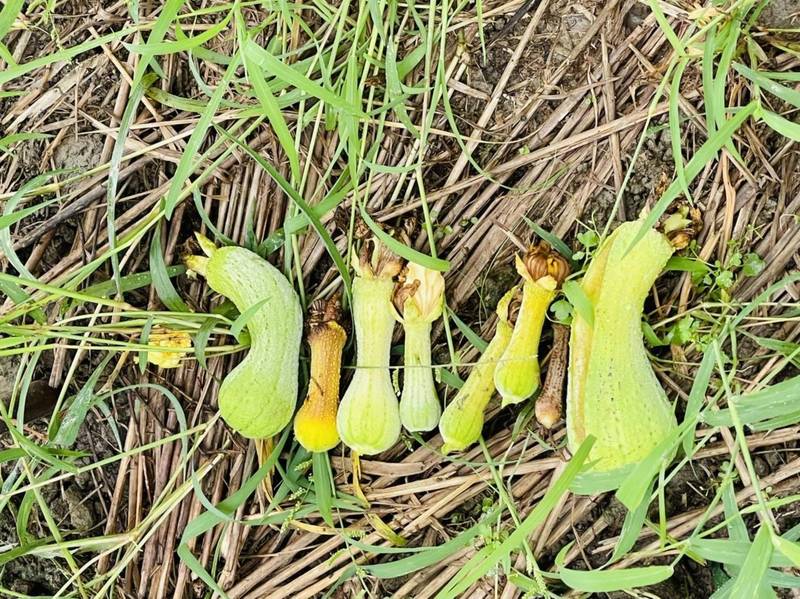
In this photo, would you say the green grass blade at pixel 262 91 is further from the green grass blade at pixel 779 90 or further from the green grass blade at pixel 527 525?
the green grass blade at pixel 779 90

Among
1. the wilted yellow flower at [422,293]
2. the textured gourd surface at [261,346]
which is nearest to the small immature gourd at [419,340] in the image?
the wilted yellow flower at [422,293]

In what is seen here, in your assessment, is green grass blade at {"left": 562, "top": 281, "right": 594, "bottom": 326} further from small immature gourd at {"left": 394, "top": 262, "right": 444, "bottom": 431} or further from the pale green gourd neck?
the pale green gourd neck

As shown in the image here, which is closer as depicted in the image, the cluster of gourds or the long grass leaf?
the long grass leaf

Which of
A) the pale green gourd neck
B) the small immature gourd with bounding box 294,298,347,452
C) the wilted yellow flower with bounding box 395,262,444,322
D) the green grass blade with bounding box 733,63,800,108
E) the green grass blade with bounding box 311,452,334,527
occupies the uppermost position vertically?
the green grass blade with bounding box 733,63,800,108

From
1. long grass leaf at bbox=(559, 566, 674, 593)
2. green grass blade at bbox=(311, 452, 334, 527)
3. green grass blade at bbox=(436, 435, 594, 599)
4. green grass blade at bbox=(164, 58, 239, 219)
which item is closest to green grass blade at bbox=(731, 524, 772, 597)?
long grass leaf at bbox=(559, 566, 674, 593)

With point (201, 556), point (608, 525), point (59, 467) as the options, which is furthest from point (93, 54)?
point (608, 525)

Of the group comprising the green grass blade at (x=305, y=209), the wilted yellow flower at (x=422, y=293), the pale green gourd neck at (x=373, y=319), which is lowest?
the pale green gourd neck at (x=373, y=319)

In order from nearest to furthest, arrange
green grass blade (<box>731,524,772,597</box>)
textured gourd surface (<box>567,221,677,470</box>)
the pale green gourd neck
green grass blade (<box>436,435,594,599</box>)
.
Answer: green grass blade (<box>731,524,772,597</box>) → green grass blade (<box>436,435,594,599</box>) → textured gourd surface (<box>567,221,677,470</box>) → the pale green gourd neck

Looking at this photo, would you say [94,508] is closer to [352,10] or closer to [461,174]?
[461,174]
